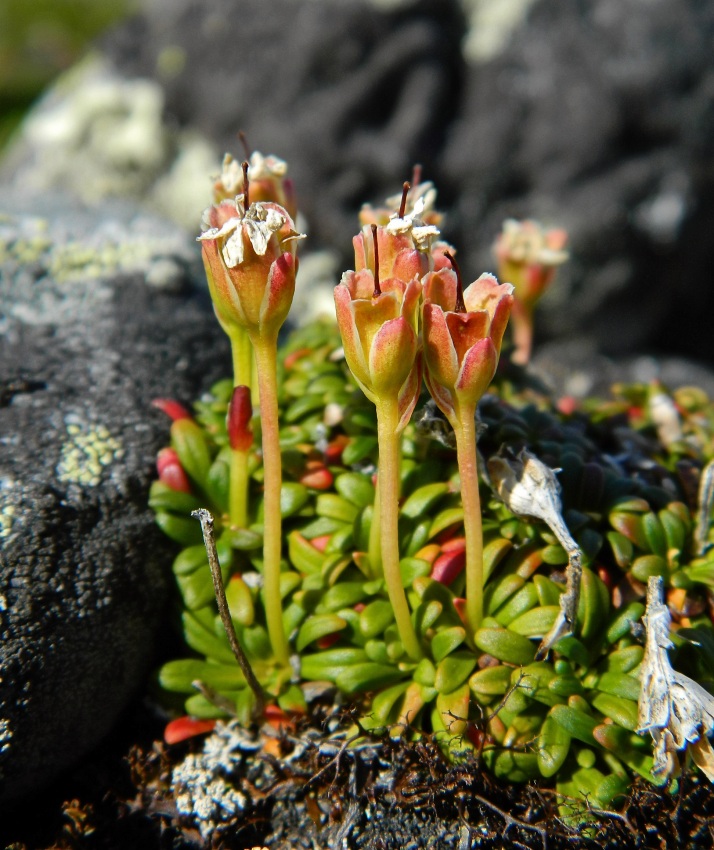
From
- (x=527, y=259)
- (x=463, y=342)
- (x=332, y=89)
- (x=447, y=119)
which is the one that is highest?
(x=332, y=89)

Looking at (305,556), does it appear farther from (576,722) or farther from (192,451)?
(576,722)

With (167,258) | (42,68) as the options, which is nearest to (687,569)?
(167,258)

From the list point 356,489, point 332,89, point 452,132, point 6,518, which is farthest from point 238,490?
point 452,132

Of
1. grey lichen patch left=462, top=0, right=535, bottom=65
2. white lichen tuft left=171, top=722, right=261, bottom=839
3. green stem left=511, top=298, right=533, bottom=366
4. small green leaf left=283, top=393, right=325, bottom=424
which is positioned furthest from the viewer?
grey lichen patch left=462, top=0, right=535, bottom=65

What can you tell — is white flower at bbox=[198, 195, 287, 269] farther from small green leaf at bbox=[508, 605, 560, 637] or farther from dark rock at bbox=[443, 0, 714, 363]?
dark rock at bbox=[443, 0, 714, 363]

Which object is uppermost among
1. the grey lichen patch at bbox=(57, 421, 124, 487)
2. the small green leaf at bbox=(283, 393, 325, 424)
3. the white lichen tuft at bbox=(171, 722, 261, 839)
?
the small green leaf at bbox=(283, 393, 325, 424)

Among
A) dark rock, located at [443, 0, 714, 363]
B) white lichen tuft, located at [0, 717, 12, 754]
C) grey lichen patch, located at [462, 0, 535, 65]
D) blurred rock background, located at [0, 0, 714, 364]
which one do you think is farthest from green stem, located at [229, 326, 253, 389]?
grey lichen patch, located at [462, 0, 535, 65]

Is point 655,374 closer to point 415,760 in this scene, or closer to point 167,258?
point 167,258
